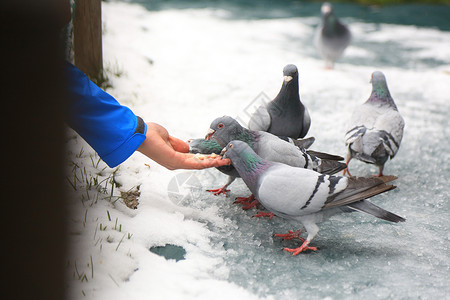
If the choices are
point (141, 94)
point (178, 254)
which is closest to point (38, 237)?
point (178, 254)

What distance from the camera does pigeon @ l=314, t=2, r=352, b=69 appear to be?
19.2 feet

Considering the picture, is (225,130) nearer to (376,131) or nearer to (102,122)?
(102,122)

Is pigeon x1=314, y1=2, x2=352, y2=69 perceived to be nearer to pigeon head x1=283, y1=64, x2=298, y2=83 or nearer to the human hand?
pigeon head x1=283, y1=64, x2=298, y2=83

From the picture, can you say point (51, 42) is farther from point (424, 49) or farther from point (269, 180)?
point (424, 49)

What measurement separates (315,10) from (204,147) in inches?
340

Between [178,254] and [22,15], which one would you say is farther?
[178,254]

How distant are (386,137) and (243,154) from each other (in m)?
1.31

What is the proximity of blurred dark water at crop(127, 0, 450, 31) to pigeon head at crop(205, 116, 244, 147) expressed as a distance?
22.2ft

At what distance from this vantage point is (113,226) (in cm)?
235

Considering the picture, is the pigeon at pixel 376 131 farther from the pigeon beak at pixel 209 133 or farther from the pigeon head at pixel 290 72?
the pigeon beak at pixel 209 133

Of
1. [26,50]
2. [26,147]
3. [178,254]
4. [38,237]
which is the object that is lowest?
[178,254]

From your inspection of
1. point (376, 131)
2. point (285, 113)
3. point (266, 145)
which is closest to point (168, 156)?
point (266, 145)

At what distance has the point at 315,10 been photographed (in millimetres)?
10391

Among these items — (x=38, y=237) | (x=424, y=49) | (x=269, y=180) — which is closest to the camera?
(x=38, y=237)
